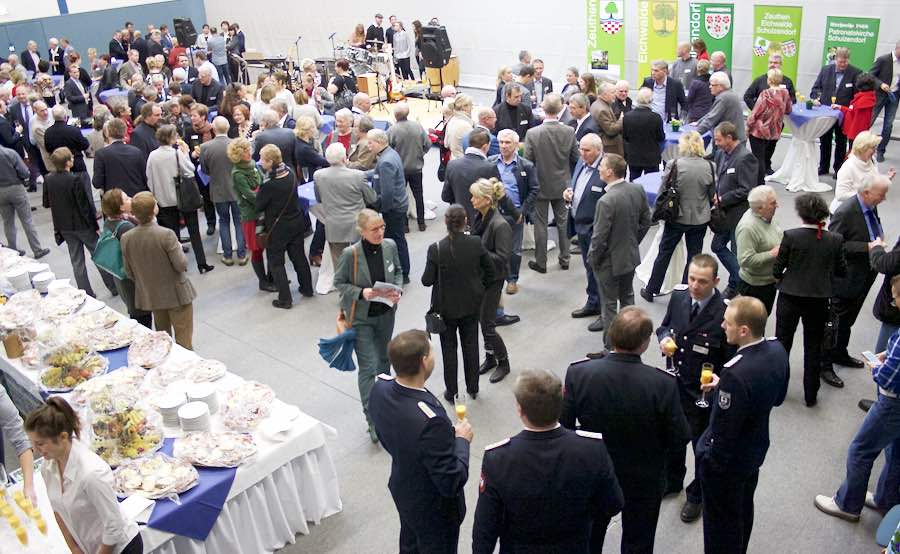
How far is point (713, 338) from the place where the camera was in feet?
12.1

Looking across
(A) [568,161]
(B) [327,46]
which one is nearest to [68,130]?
(A) [568,161]

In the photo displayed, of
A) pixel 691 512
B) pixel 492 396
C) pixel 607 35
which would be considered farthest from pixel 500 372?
pixel 607 35

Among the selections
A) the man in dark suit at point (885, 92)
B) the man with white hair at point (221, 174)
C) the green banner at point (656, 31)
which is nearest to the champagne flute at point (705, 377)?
the man with white hair at point (221, 174)

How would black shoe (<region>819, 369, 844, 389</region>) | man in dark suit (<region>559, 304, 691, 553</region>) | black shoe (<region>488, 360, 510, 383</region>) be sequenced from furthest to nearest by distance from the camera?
1. black shoe (<region>488, 360, 510, 383</region>)
2. black shoe (<region>819, 369, 844, 389</region>)
3. man in dark suit (<region>559, 304, 691, 553</region>)

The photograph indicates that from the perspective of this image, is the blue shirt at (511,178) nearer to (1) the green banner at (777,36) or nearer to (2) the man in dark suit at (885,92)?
(2) the man in dark suit at (885,92)

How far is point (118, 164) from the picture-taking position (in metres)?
7.13

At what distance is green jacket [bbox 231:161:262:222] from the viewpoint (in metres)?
6.61

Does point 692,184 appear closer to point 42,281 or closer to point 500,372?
point 500,372

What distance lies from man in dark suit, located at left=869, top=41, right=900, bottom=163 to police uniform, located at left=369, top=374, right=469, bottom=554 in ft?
27.4

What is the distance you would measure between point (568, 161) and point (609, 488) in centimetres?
462

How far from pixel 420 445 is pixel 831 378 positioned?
3.47m

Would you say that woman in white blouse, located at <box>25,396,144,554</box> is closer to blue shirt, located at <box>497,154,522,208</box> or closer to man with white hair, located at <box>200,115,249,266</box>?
blue shirt, located at <box>497,154,522,208</box>

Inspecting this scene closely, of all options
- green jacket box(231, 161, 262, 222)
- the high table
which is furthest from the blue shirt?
the high table

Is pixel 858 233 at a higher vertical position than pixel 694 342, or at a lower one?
higher
